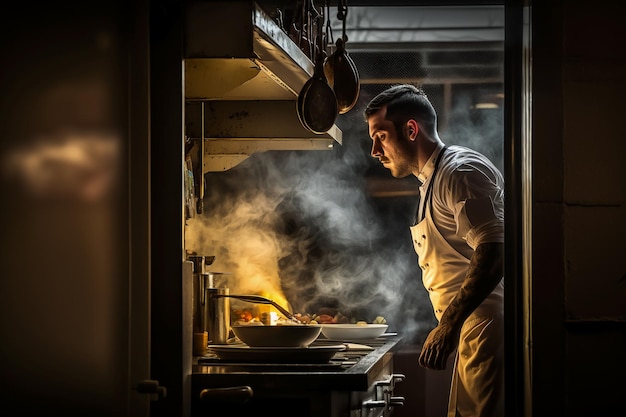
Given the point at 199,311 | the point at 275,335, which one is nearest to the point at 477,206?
the point at 275,335

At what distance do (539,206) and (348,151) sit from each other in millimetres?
3706

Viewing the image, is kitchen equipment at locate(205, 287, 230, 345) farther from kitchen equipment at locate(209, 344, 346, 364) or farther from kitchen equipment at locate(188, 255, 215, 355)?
kitchen equipment at locate(209, 344, 346, 364)

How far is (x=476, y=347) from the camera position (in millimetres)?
4117

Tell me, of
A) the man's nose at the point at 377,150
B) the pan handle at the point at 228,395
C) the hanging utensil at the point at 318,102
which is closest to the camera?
the pan handle at the point at 228,395

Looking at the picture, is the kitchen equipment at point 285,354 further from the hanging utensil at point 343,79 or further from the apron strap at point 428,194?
the apron strap at point 428,194

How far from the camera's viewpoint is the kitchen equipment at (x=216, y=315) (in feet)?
12.6

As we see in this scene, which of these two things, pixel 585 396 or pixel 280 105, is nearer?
pixel 585 396

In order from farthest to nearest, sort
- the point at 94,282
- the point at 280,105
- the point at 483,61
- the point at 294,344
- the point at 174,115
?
1. the point at 483,61
2. the point at 280,105
3. the point at 294,344
4. the point at 174,115
5. the point at 94,282

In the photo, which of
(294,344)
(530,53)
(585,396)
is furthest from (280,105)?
(585,396)

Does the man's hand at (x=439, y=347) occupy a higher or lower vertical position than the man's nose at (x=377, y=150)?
lower

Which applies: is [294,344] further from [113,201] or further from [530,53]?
[530,53]

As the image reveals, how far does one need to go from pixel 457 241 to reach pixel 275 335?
1423mm

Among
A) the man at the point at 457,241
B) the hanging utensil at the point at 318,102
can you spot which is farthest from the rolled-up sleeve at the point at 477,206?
the hanging utensil at the point at 318,102

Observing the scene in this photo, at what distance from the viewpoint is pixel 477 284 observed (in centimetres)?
384
